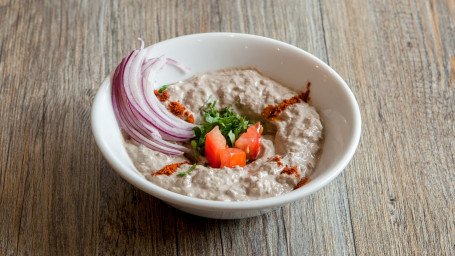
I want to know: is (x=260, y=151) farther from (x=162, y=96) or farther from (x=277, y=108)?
(x=162, y=96)

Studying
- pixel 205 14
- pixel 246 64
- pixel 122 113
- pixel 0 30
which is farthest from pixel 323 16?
pixel 0 30

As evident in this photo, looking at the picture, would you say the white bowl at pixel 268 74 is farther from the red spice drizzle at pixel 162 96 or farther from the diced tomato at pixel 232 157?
the diced tomato at pixel 232 157

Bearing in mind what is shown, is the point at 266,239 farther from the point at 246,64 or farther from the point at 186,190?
the point at 246,64

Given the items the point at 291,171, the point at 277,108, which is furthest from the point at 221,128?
the point at 291,171

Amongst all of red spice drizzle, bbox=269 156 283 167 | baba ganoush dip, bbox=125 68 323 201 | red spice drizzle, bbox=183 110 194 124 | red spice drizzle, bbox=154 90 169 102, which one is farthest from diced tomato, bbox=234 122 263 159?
red spice drizzle, bbox=154 90 169 102

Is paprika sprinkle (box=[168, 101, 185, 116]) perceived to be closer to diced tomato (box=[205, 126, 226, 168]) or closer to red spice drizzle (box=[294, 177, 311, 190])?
diced tomato (box=[205, 126, 226, 168])

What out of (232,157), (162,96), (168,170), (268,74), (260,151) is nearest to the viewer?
(168,170)
